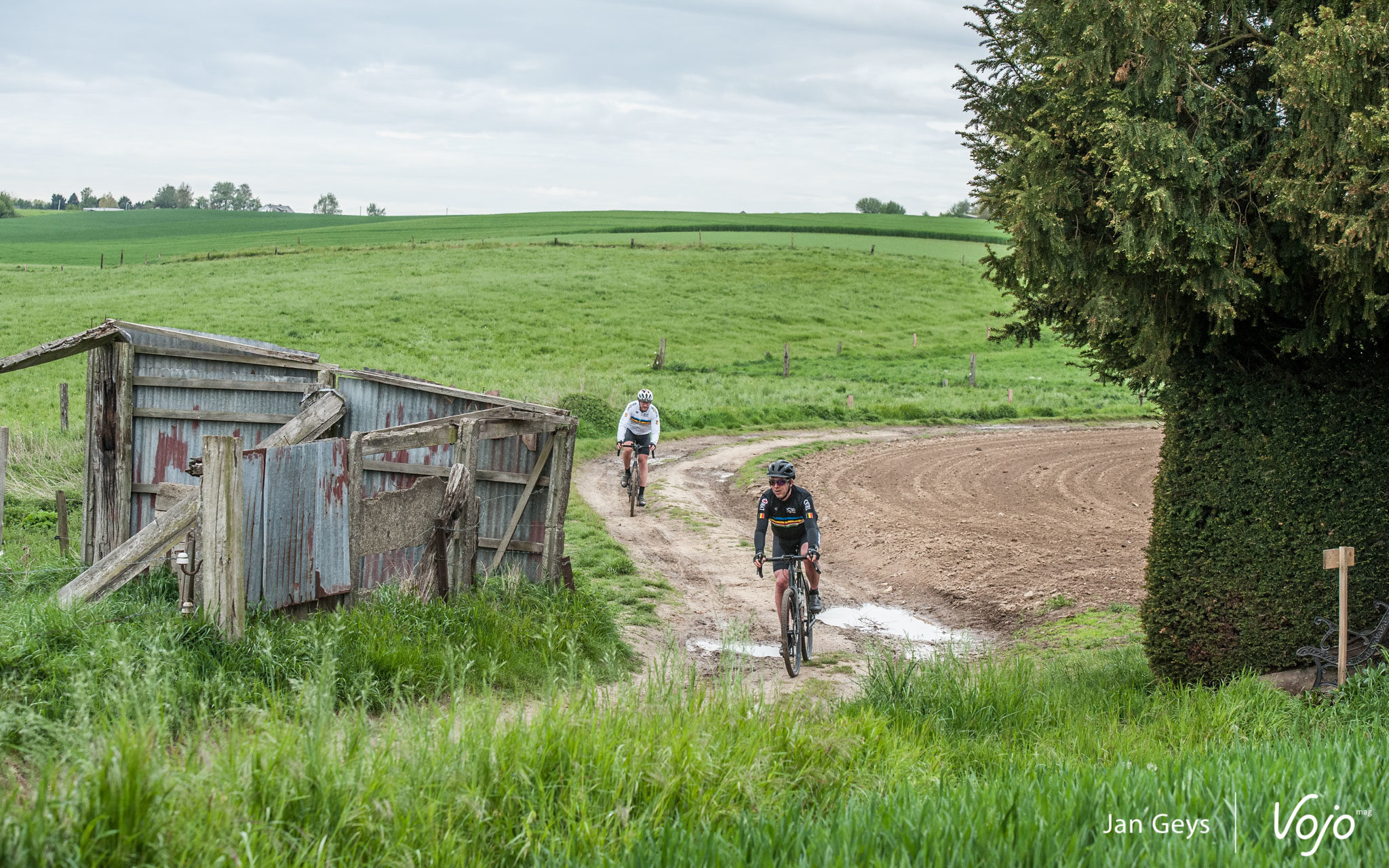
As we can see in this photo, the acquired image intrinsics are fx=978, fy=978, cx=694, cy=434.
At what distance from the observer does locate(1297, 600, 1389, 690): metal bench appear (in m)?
6.83

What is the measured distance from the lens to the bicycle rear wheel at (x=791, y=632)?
8.66m

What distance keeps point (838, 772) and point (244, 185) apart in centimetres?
15129

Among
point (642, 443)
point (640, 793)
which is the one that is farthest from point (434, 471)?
point (642, 443)

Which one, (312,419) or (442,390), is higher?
(442,390)

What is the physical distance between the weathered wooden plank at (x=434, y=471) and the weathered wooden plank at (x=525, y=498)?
0.24 feet

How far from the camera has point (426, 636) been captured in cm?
716

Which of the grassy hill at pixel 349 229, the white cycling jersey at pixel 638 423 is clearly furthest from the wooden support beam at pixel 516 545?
the grassy hill at pixel 349 229

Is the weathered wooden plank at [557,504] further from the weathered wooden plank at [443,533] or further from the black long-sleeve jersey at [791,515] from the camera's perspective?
the black long-sleeve jersey at [791,515]

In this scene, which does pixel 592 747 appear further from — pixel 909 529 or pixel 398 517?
pixel 909 529

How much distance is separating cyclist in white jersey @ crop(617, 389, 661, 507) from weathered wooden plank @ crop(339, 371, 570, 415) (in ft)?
19.1

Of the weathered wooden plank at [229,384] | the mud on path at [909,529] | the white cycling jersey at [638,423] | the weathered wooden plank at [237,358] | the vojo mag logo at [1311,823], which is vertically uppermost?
the weathered wooden plank at [237,358]

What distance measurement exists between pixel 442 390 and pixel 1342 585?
7861 mm

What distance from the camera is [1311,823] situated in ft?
12.4

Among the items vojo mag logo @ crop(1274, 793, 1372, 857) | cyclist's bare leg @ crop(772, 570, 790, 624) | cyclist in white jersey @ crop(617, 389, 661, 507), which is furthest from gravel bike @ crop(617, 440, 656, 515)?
vojo mag logo @ crop(1274, 793, 1372, 857)
